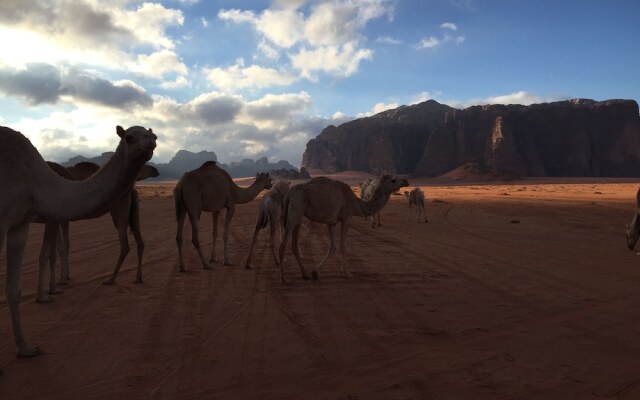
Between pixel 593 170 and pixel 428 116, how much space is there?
230 feet

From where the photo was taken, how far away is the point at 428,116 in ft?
607

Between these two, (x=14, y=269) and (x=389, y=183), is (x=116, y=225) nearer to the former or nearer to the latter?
(x=14, y=269)

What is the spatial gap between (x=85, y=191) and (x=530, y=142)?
148983 millimetres

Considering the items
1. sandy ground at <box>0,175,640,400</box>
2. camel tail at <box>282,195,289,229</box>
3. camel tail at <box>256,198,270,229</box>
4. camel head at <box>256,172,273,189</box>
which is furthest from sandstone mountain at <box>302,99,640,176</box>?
camel tail at <box>282,195,289,229</box>

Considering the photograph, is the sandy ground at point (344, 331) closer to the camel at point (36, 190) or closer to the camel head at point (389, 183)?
the camel at point (36, 190)

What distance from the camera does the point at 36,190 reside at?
5227mm

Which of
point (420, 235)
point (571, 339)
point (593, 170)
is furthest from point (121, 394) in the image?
→ point (593, 170)

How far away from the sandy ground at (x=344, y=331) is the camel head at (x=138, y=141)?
2404 millimetres

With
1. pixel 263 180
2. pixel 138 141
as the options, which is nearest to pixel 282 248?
pixel 138 141

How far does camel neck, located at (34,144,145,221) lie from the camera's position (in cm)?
525

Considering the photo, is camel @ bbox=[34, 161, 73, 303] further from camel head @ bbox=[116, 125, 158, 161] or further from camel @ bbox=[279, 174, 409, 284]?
camel @ bbox=[279, 174, 409, 284]

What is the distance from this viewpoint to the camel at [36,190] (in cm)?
506

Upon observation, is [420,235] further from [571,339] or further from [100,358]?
[100,358]

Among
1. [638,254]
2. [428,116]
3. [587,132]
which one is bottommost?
[638,254]
